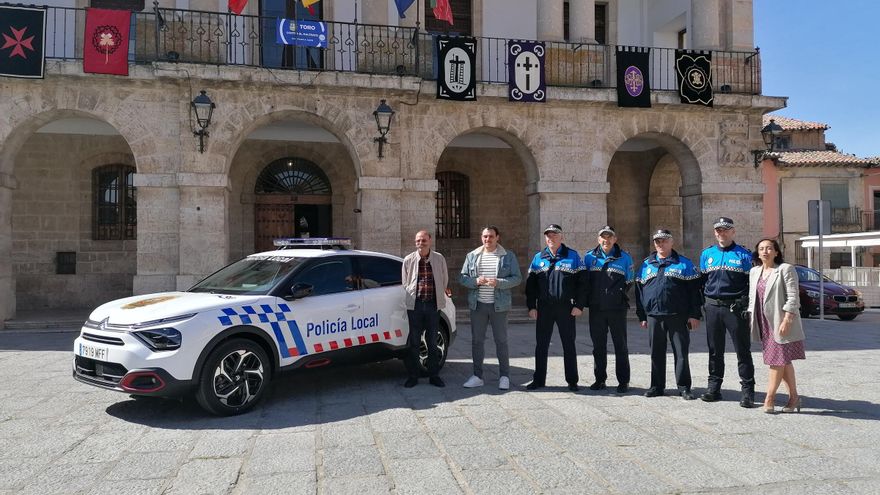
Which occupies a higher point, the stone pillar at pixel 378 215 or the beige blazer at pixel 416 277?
the stone pillar at pixel 378 215

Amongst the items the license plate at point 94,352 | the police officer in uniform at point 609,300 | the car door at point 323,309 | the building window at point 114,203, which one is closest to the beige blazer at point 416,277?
the car door at point 323,309

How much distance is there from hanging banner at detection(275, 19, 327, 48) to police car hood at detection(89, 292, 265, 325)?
7.38m

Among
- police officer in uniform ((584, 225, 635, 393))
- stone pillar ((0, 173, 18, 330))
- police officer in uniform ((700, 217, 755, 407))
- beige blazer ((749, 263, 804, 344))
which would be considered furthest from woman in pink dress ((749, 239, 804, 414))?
stone pillar ((0, 173, 18, 330))

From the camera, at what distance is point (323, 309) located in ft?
21.9

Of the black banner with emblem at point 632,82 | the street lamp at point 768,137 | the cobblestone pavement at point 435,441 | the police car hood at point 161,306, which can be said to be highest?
the black banner with emblem at point 632,82

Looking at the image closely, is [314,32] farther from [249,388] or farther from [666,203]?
[666,203]

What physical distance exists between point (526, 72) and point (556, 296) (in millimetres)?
8140

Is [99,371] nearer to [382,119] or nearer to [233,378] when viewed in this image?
[233,378]

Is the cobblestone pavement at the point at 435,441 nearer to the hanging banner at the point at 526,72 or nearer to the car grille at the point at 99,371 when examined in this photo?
the car grille at the point at 99,371

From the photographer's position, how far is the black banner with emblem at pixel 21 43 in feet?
37.8

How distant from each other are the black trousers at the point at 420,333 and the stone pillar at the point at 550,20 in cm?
917

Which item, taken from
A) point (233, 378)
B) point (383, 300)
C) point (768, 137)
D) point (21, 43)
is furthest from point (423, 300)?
point (768, 137)

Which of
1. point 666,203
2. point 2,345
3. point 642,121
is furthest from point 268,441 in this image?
point 666,203

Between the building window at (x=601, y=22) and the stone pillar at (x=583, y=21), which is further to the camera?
the building window at (x=601, y=22)
